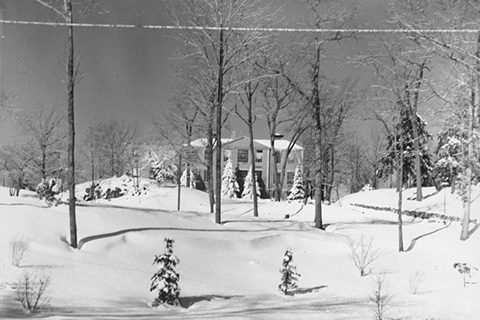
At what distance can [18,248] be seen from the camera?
952 centimetres

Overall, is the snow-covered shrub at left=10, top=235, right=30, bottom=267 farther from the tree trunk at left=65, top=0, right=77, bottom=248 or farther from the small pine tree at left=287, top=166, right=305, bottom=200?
the small pine tree at left=287, top=166, right=305, bottom=200

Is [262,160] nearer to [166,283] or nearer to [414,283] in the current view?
[414,283]

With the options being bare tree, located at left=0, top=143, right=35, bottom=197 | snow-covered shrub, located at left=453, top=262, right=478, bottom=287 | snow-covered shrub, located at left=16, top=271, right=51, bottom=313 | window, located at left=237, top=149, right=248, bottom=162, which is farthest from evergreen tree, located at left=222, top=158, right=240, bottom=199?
snow-covered shrub, located at left=16, top=271, right=51, bottom=313

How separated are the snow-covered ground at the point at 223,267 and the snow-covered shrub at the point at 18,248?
116 millimetres

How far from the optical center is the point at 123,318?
652cm

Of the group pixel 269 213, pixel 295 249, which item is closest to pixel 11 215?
pixel 295 249

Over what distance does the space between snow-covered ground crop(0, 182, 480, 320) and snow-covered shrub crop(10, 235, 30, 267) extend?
0.12 m

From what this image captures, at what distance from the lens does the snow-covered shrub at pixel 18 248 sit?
8.75 metres

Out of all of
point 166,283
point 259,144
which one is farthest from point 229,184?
point 166,283

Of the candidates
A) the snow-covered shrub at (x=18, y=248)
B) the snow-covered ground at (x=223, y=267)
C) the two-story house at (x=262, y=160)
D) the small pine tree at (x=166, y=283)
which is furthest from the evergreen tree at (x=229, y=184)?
the small pine tree at (x=166, y=283)

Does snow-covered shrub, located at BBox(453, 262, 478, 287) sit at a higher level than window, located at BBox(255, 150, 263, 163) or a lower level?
lower

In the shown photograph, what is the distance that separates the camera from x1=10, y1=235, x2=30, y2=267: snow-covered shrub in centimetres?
875

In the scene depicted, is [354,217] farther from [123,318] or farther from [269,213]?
[123,318]

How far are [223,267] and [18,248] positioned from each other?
505 centimetres
